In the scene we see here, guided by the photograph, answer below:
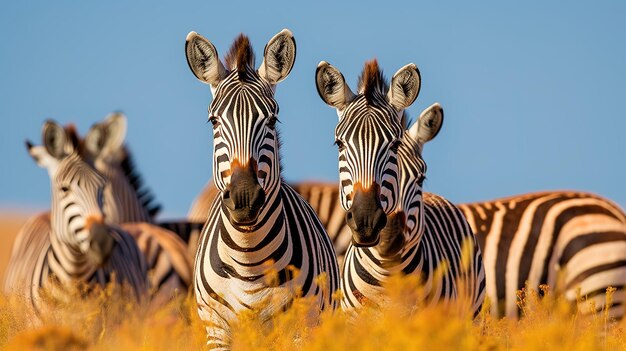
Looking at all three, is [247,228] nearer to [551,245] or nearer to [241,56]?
[241,56]

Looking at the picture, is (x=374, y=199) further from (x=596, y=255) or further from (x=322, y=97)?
(x=596, y=255)

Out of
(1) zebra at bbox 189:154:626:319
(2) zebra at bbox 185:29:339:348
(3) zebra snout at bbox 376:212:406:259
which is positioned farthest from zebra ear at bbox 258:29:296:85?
(1) zebra at bbox 189:154:626:319

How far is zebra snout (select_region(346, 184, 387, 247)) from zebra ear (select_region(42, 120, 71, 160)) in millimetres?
6753

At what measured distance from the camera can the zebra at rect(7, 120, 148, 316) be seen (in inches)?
502

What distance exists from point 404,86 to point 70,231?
5400mm

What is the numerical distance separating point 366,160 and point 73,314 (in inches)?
132

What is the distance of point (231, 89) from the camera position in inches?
314

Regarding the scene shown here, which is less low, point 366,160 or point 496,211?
point 366,160

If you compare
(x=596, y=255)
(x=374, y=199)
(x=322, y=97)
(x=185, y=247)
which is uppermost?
(x=322, y=97)

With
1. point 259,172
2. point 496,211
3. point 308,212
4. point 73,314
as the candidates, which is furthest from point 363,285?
point 496,211

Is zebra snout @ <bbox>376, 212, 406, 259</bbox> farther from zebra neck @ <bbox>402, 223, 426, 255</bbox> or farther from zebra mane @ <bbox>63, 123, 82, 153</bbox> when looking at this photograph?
zebra mane @ <bbox>63, 123, 82, 153</bbox>

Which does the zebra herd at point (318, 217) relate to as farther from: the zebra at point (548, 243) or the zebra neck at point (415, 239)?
the zebra at point (548, 243)

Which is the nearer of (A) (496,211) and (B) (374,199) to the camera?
(B) (374,199)

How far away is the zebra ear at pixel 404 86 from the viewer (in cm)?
894
